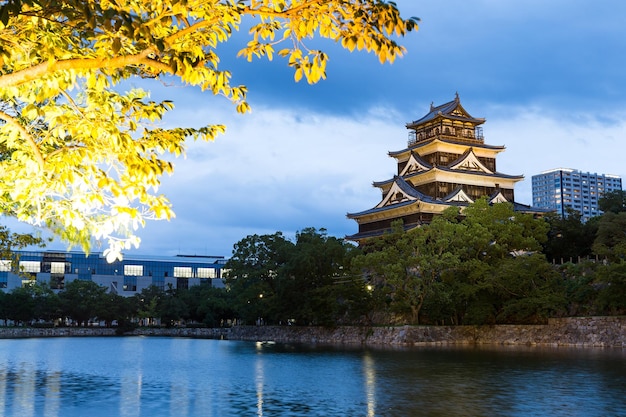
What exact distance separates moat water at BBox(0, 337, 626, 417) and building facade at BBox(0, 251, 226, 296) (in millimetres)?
68650

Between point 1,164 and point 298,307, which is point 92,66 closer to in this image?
point 1,164

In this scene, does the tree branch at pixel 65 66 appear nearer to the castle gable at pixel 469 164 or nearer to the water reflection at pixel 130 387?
the water reflection at pixel 130 387

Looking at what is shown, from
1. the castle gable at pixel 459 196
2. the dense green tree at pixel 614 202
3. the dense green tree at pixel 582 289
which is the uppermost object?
the castle gable at pixel 459 196

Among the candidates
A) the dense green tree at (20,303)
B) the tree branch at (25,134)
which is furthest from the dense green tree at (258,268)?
the tree branch at (25,134)

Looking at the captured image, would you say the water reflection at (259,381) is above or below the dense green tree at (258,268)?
below

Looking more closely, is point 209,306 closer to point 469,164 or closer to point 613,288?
point 469,164

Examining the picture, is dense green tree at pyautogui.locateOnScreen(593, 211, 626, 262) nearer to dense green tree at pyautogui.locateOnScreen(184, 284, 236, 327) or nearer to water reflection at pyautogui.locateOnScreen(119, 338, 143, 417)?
water reflection at pyautogui.locateOnScreen(119, 338, 143, 417)

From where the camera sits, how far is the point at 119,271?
345 feet

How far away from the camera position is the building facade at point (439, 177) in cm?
6084

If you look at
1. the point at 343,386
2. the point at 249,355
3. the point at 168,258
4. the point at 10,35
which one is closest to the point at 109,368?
the point at 249,355

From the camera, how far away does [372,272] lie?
51.0 metres

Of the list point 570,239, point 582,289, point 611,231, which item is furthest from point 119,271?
point 582,289

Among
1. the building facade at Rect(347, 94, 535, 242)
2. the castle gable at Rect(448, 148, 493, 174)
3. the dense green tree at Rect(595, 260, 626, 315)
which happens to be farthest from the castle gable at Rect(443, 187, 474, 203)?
the dense green tree at Rect(595, 260, 626, 315)

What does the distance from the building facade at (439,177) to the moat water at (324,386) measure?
27.0 meters
